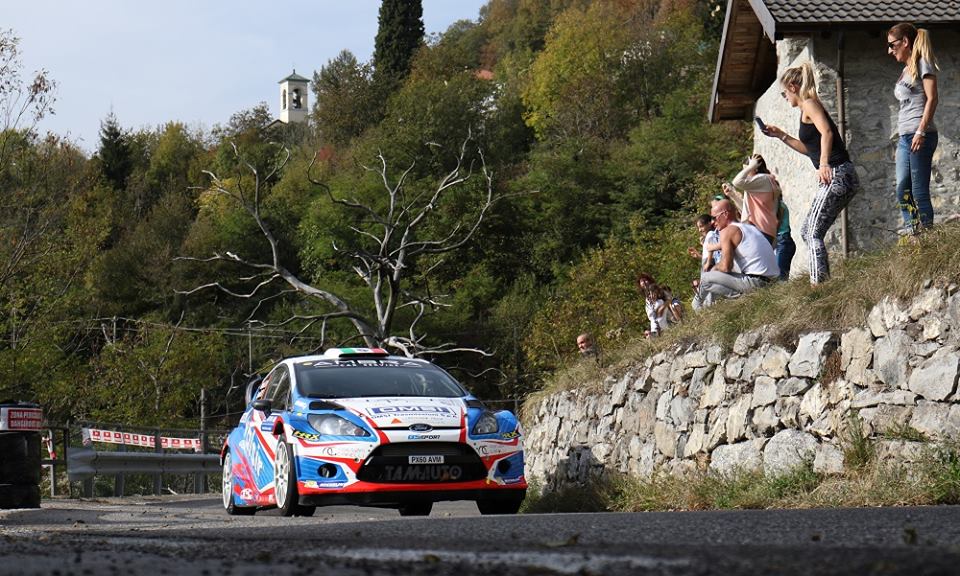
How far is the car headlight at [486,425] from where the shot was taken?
11.6 meters

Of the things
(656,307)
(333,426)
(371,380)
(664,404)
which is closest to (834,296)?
(664,404)

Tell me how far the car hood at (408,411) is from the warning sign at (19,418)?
469cm

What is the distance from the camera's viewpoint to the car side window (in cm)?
1244

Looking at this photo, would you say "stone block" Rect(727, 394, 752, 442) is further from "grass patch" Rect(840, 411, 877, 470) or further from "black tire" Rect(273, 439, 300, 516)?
"black tire" Rect(273, 439, 300, 516)

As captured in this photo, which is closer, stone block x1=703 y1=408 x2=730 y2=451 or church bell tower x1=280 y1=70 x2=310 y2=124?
stone block x1=703 y1=408 x2=730 y2=451

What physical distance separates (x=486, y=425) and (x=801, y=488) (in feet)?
8.90

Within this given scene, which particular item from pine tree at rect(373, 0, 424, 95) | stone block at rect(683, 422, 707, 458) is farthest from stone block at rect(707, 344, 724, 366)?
pine tree at rect(373, 0, 424, 95)

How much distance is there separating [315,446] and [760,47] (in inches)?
613

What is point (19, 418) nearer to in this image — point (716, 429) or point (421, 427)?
point (421, 427)

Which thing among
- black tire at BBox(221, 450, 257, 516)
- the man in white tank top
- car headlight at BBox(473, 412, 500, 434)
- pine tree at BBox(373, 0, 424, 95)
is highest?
pine tree at BBox(373, 0, 424, 95)

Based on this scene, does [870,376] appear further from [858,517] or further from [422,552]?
[422,552]

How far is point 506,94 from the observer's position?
86.7m

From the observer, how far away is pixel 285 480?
11.6 meters

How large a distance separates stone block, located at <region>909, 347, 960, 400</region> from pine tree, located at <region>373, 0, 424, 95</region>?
86.6 metres
